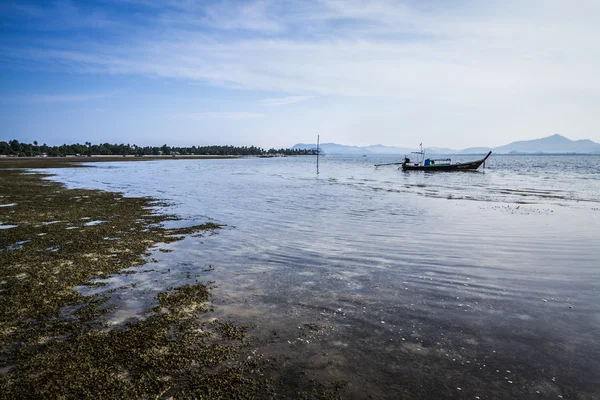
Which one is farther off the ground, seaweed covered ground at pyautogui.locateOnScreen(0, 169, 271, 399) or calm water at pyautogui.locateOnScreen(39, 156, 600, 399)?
seaweed covered ground at pyautogui.locateOnScreen(0, 169, 271, 399)

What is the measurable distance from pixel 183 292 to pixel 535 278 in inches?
441

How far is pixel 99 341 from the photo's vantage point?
22.6 ft

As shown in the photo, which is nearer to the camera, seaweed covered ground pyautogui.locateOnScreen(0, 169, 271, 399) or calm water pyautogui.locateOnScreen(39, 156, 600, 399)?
seaweed covered ground pyautogui.locateOnScreen(0, 169, 271, 399)

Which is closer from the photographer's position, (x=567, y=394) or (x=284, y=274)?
(x=567, y=394)

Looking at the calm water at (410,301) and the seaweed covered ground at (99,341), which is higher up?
the seaweed covered ground at (99,341)

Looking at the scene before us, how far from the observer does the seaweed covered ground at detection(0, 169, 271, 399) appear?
18.3 feet

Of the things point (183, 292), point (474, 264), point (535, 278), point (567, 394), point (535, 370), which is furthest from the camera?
point (474, 264)

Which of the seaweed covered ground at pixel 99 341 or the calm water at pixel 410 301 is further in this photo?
the calm water at pixel 410 301

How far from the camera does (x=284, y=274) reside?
1137 centimetres

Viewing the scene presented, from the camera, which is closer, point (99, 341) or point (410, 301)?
point (99, 341)

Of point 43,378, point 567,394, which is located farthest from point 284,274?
point 567,394

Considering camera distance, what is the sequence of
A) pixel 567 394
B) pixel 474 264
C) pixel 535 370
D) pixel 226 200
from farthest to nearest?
1. pixel 226 200
2. pixel 474 264
3. pixel 535 370
4. pixel 567 394

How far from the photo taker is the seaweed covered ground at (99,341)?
5570 mm

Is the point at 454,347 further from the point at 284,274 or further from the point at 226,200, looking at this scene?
the point at 226,200
